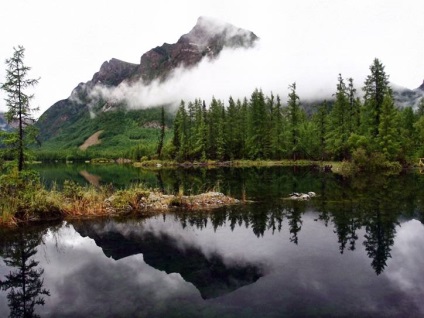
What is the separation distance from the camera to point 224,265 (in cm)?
1588

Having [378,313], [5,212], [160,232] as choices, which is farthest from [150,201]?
[378,313]

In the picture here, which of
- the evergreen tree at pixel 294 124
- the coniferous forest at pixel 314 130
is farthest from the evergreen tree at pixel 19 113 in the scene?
the evergreen tree at pixel 294 124

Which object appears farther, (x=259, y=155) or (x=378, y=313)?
(x=259, y=155)

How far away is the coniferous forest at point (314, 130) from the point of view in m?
68.9

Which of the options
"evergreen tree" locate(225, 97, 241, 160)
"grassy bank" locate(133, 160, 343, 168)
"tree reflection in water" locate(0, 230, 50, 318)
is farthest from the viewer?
"evergreen tree" locate(225, 97, 241, 160)

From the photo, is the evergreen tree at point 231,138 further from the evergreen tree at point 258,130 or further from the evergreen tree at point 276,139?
the evergreen tree at point 276,139

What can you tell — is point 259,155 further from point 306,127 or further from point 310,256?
point 310,256

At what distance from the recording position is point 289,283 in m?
13.5

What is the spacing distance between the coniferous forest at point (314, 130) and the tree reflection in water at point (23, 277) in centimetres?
5924

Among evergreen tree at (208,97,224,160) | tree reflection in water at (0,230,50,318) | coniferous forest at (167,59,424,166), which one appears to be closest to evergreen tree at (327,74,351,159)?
coniferous forest at (167,59,424,166)

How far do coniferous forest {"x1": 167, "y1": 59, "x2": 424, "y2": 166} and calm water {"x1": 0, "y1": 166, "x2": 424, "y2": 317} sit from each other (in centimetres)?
4743

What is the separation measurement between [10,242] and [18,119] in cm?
1057

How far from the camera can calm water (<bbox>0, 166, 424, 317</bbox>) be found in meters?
11.8

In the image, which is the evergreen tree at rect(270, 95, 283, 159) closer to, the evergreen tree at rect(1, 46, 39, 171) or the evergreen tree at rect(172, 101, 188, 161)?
the evergreen tree at rect(172, 101, 188, 161)
